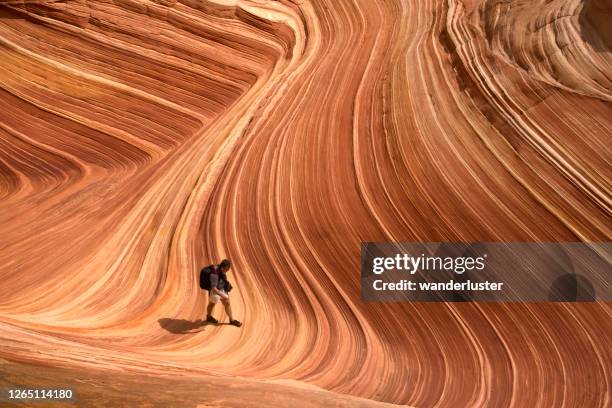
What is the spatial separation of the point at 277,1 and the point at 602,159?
Answer: 8798mm

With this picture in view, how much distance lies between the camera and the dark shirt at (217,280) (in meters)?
6.24

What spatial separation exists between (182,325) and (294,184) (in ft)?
9.40

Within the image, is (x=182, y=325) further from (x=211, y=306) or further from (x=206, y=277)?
(x=206, y=277)

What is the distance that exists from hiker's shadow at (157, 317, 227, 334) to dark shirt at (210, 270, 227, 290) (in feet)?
1.63

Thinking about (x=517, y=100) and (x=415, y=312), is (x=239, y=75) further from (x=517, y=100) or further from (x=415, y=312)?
(x=415, y=312)

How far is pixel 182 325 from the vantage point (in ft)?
21.0

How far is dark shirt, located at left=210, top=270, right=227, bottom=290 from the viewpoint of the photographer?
624cm

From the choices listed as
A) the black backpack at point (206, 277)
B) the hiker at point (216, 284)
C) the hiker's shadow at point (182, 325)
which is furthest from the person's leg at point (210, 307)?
the black backpack at point (206, 277)

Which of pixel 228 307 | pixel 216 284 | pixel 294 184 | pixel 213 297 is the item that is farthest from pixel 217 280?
pixel 294 184

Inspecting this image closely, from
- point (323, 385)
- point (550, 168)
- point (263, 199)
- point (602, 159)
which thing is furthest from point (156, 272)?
point (602, 159)

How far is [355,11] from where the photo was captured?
12.8 metres

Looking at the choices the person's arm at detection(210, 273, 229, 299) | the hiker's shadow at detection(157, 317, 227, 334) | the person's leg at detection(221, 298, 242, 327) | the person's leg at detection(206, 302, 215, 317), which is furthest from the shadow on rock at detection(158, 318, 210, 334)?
the person's arm at detection(210, 273, 229, 299)

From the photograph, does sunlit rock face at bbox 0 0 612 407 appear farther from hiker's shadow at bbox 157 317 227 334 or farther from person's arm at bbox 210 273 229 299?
person's arm at bbox 210 273 229 299

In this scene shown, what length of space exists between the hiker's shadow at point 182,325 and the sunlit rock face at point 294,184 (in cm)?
2
